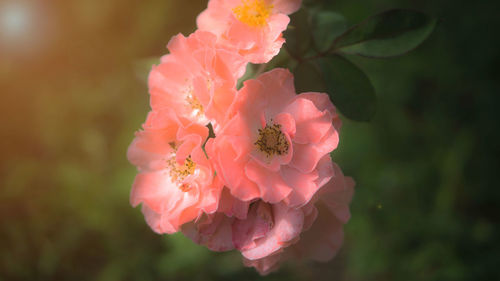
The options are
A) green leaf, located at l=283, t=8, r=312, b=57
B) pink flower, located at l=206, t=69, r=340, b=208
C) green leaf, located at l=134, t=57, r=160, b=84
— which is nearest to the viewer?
pink flower, located at l=206, t=69, r=340, b=208

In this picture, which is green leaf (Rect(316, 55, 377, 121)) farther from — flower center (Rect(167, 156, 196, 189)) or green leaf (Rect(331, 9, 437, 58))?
flower center (Rect(167, 156, 196, 189))

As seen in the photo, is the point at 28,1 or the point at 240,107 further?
the point at 28,1

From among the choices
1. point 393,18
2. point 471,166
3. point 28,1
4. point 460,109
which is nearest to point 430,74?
point 460,109

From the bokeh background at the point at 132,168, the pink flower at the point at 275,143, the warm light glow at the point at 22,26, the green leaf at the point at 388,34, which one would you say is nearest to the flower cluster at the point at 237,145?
the pink flower at the point at 275,143

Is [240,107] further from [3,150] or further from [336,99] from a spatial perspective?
[3,150]

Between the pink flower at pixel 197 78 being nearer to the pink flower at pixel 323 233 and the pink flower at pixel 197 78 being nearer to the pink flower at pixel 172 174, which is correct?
the pink flower at pixel 172 174

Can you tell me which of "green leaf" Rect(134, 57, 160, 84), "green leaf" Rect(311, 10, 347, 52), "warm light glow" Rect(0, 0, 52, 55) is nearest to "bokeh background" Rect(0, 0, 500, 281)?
"warm light glow" Rect(0, 0, 52, 55)
